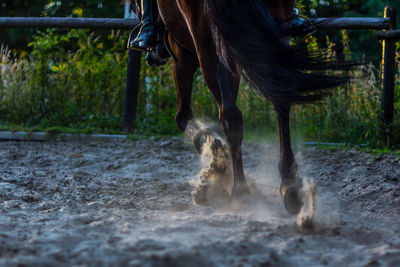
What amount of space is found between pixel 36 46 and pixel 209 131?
14.1ft

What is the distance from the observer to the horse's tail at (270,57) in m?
2.07

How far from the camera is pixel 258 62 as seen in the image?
212cm

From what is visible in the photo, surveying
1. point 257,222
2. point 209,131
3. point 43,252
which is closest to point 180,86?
point 209,131

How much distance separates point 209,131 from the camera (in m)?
3.06

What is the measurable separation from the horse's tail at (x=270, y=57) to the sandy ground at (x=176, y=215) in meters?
0.64

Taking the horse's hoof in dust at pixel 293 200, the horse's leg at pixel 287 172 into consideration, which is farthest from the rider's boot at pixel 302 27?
the horse's hoof in dust at pixel 293 200

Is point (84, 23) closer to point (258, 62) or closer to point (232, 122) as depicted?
point (232, 122)

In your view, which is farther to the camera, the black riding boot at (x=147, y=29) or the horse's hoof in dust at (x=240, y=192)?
the black riding boot at (x=147, y=29)

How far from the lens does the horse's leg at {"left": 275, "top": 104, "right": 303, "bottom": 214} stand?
7.23 ft

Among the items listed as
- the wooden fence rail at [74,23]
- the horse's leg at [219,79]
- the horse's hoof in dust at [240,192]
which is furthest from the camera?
the wooden fence rail at [74,23]

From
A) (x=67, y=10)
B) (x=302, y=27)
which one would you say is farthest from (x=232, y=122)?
(x=67, y=10)

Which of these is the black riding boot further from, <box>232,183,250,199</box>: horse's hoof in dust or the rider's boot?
<box>232,183,250,199</box>: horse's hoof in dust

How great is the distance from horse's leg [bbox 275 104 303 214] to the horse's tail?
0.13 m

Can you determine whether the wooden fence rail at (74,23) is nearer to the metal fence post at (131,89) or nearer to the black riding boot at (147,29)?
the metal fence post at (131,89)
